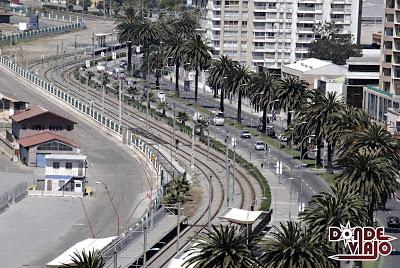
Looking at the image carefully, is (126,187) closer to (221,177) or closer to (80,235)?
(221,177)

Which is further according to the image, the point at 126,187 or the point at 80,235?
the point at 126,187

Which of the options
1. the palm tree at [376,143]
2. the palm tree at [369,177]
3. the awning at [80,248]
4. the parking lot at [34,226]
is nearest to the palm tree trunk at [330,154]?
the palm tree at [376,143]

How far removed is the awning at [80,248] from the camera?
126188 millimetres

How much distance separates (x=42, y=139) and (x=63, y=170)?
654 inches

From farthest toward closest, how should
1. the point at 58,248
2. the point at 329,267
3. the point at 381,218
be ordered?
1. the point at 381,218
2. the point at 58,248
3. the point at 329,267

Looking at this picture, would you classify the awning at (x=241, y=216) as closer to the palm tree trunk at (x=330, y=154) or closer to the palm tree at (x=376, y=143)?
the palm tree at (x=376, y=143)

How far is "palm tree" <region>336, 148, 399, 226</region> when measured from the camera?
146 metres

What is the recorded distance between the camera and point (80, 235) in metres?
149

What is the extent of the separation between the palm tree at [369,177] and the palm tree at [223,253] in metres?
30.4

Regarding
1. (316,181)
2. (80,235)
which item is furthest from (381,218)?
(80,235)

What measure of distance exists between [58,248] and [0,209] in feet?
65.2

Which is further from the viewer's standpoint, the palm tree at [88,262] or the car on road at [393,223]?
the car on road at [393,223]

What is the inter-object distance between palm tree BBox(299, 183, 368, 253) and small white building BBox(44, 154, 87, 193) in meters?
49.9
